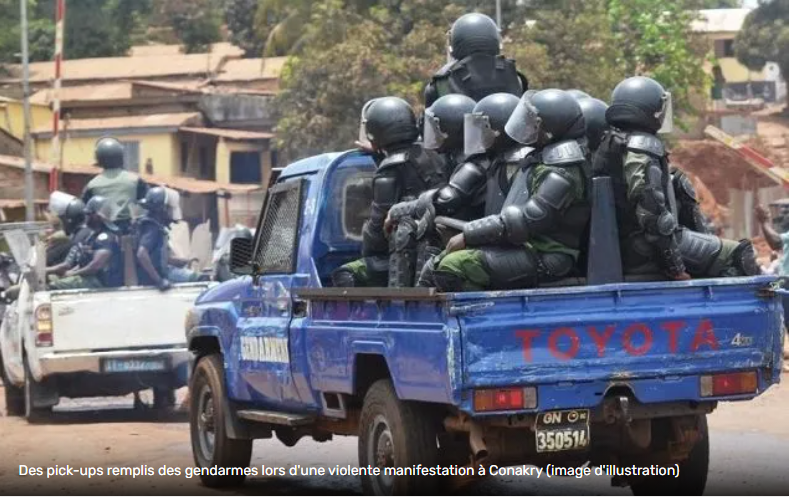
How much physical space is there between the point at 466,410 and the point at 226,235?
53.5ft

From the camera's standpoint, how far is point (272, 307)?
32.8 ft

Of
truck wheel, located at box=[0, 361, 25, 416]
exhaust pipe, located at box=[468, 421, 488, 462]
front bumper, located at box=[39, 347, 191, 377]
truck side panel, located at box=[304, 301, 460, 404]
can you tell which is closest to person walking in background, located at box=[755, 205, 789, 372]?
front bumper, located at box=[39, 347, 191, 377]

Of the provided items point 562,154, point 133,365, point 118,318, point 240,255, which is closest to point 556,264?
point 562,154

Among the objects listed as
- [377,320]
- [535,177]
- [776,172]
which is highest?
[535,177]

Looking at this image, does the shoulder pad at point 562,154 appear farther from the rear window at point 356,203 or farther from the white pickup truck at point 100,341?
the white pickup truck at point 100,341

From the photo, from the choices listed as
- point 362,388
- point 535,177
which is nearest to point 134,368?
point 362,388

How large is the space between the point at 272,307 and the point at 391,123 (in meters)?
1.31

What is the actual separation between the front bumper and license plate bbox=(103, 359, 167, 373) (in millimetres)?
35

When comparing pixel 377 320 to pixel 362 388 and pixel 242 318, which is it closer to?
pixel 362 388

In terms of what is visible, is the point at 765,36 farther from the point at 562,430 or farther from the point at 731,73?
the point at 562,430

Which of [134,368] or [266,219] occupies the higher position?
[266,219]

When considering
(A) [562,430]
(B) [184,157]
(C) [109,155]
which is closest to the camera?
(A) [562,430]

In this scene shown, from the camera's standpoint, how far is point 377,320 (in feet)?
27.8

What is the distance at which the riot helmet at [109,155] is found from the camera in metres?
17.3
